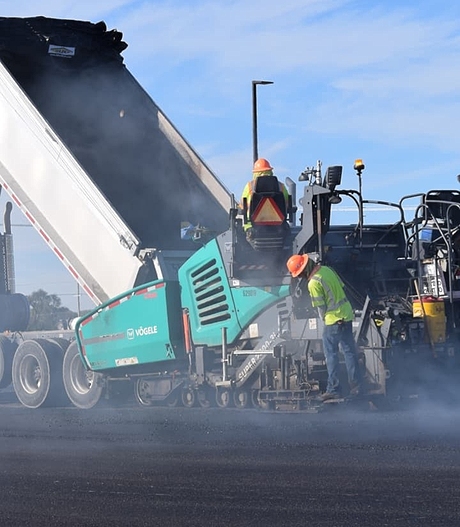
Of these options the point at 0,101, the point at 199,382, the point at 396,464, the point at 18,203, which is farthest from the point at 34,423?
the point at 396,464

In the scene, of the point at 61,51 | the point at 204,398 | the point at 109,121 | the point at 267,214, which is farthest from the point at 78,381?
the point at 61,51

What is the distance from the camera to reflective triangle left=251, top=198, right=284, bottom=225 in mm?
9641

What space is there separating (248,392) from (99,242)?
2346mm

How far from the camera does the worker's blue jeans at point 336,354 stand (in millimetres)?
9094

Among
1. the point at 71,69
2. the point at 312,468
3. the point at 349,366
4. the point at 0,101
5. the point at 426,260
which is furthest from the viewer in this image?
the point at 71,69

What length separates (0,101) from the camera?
12031 mm

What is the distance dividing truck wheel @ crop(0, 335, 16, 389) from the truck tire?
0.36 metres

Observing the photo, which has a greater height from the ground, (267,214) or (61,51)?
(61,51)

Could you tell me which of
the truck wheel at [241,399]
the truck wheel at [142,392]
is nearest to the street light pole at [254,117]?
the truck wheel at [142,392]

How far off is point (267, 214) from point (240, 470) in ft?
11.6

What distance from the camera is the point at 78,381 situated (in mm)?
12500

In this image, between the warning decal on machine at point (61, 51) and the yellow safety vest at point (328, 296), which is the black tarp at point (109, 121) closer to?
the warning decal on machine at point (61, 51)

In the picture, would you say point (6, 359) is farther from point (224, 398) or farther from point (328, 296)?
point (328, 296)

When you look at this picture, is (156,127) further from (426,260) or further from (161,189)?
(426,260)
